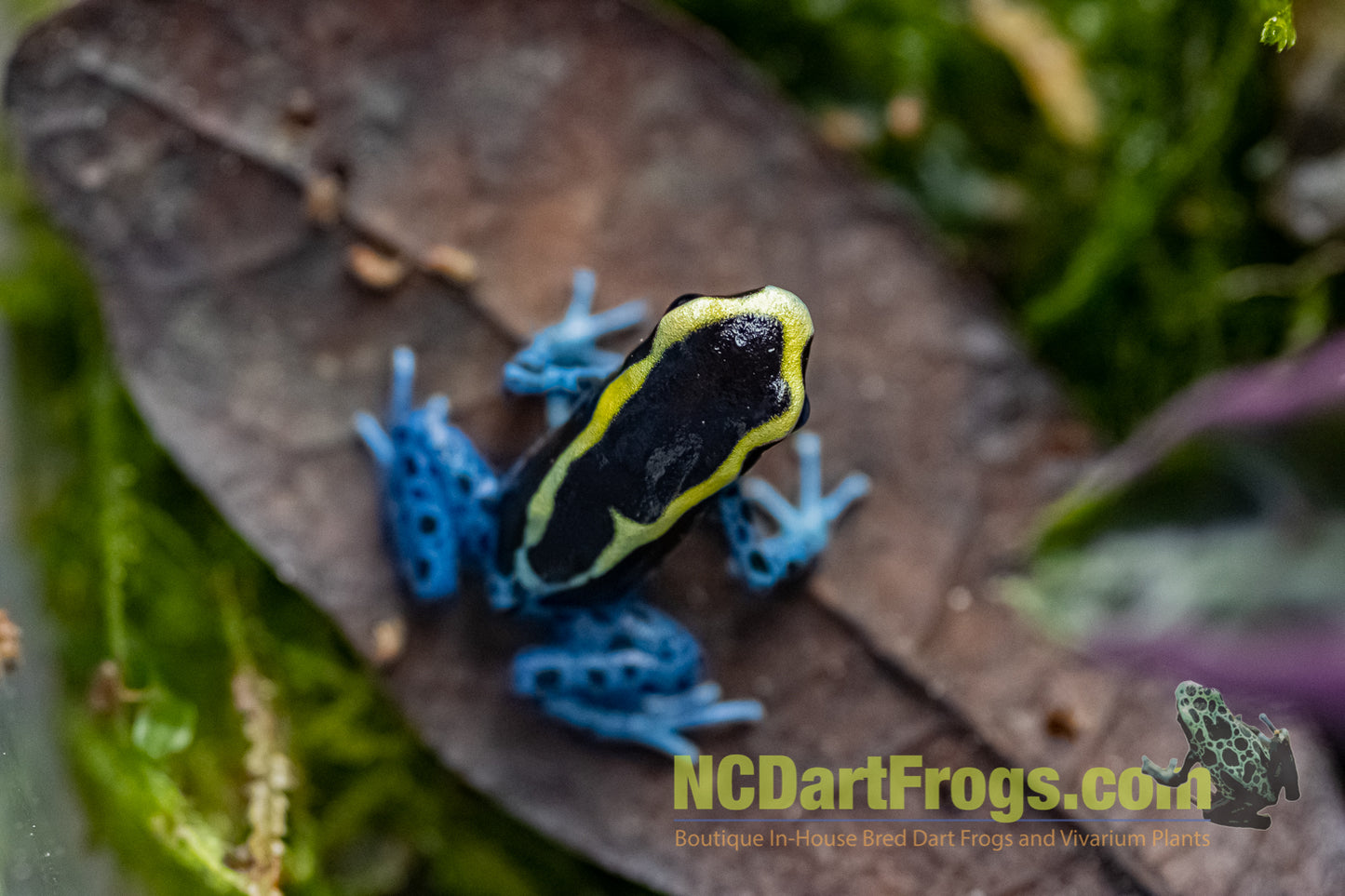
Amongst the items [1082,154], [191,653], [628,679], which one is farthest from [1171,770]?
[191,653]

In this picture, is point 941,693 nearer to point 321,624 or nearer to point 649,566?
point 649,566

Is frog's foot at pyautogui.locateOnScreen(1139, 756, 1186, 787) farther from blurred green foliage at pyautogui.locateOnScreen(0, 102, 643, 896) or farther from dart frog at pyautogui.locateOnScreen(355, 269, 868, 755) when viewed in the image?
blurred green foliage at pyautogui.locateOnScreen(0, 102, 643, 896)

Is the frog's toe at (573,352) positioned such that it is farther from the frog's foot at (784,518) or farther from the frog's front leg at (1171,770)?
the frog's front leg at (1171,770)

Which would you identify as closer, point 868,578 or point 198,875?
point 198,875

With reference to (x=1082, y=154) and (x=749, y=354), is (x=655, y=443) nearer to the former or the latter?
(x=749, y=354)

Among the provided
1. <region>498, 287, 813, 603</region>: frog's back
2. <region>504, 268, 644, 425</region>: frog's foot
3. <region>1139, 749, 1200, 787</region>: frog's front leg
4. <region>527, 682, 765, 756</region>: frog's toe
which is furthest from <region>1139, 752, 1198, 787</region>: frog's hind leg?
<region>504, 268, 644, 425</region>: frog's foot

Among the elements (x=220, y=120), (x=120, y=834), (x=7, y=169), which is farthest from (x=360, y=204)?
(x=120, y=834)
